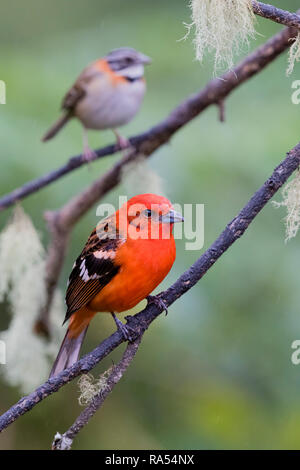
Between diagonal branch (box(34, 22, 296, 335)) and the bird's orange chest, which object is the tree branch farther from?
diagonal branch (box(34, 22, 296, 335))

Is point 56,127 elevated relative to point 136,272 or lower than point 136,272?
elevated

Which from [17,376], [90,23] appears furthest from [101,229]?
[90,23]

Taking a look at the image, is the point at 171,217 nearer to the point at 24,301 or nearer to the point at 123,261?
the point at 123,261

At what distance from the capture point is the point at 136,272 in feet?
6.73

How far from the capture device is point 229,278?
3.12 meters

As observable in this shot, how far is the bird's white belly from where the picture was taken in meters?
3.32

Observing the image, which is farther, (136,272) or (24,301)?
(24,301)

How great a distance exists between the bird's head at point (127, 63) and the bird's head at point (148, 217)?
1.60 m

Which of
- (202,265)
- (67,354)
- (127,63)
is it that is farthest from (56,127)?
(202,265)

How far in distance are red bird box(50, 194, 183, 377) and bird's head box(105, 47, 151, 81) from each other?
4.82 feet

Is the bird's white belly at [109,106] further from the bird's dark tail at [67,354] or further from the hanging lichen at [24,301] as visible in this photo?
the bird's dark tail at [67,354]

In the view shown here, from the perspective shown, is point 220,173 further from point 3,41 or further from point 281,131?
point 3,41

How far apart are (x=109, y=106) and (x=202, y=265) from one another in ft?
6.28

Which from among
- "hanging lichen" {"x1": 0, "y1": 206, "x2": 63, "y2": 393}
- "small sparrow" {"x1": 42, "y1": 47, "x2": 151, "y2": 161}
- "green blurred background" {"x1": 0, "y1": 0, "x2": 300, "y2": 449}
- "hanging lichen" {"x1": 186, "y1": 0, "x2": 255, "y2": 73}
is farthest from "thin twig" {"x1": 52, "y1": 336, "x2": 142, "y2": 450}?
"small sparrow" {"x1": 42, "y1": 47, "x2": 151, "y2": 161}
